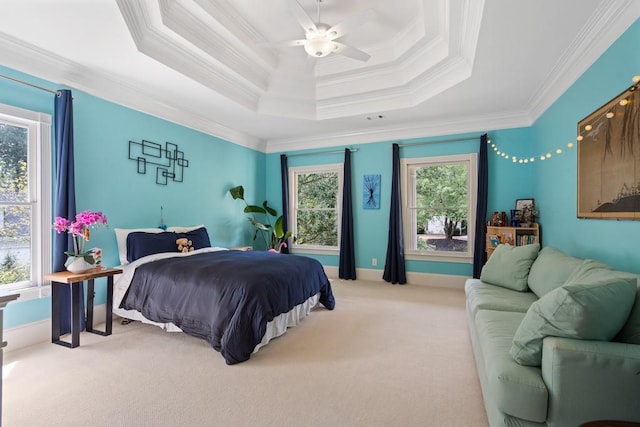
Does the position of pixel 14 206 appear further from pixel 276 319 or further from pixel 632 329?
pixel 632 329

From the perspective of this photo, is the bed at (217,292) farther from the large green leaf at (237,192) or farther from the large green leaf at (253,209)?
the large green leaf at (253,209)

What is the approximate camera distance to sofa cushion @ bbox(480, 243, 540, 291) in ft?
9.64

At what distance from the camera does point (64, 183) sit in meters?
2.96

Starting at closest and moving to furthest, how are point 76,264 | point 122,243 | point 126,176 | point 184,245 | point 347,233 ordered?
point 76,264
point 122,243
point 126,176
point 184,245
point 347,233

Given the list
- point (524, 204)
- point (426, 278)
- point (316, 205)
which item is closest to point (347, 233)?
point (316, 205)

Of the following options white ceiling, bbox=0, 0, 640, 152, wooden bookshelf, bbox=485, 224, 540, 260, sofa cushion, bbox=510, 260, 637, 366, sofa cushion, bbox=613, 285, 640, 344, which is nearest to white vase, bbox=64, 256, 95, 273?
white ceiling, bbox=0, 0, 640, 152

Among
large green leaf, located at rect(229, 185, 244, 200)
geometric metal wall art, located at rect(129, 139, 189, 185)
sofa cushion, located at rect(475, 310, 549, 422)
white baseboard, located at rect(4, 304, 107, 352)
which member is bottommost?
white baseboard, located at rect(4, 304, 107, 352)

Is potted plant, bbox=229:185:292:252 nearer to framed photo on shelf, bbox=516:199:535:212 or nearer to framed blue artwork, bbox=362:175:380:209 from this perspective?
framed blue artwork, bbox=362:175:380:209

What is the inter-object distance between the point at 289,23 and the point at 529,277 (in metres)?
3.42

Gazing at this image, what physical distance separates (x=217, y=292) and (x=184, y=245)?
1461 mm

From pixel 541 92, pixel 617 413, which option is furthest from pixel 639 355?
pixel 541 92

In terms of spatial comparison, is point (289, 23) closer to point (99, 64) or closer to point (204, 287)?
point (99, 64)

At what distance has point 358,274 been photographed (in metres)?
5.50

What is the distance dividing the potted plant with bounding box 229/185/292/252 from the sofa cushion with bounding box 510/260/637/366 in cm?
450
